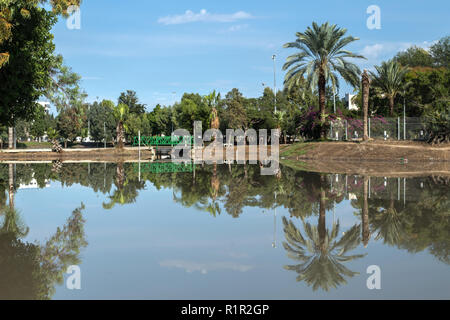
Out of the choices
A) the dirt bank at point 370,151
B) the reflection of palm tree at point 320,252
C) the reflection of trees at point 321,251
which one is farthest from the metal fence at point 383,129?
the reflection of palm tree at point 320,252

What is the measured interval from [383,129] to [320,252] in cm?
3474


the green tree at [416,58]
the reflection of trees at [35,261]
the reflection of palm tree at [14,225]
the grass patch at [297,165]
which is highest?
the green tree at [416,58]

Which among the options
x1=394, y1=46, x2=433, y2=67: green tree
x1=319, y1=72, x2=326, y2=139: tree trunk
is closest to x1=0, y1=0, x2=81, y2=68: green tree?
x1=319, y1=72, x2=326, y2=139: tree trunk

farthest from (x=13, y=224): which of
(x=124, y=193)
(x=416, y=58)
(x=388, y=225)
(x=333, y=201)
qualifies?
(x=416, y=58)

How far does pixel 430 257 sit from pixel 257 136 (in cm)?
5476

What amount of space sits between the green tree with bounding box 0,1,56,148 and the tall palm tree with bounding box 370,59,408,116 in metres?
35.8

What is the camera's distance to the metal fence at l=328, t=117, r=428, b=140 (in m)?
37.1

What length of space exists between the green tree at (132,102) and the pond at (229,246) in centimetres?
10333

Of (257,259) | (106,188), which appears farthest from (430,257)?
(106,188)

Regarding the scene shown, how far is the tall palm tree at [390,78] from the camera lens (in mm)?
48500

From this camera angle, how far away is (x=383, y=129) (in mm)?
38938

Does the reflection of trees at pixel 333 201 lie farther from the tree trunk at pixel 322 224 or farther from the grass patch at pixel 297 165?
the grass patch at pixel 297 165
